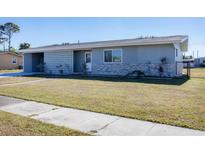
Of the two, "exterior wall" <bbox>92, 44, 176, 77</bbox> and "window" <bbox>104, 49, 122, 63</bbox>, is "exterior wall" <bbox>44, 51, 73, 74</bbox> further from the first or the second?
"window" <bbox>104, 49, 122, 63</bbox>

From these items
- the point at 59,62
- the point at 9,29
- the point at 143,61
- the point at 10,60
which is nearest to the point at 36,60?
the point at 59,62

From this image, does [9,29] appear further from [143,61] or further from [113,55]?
[143,61]

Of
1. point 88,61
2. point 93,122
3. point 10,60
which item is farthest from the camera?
point 10,60

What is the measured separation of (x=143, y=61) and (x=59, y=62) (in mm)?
9085

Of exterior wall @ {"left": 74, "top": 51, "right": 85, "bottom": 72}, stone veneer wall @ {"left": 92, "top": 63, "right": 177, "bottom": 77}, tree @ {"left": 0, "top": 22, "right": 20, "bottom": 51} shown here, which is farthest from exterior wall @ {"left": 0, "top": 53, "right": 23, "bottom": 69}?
tree @ {"left": 0, "top": 22, "right": 20, "bottom": 51}

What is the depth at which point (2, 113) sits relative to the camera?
530cm

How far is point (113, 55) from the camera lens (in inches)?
667

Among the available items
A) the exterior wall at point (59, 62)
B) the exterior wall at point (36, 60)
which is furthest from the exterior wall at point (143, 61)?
the exterior wall at point (36, 60)

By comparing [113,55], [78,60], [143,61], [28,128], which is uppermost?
[113,55]

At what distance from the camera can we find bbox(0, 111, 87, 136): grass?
12.8 feet

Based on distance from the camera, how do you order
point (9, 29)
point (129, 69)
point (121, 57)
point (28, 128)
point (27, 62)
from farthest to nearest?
point (9, 29) → point (27, 62) → point (121, 57) → point (129, 69) → point (28, 128)
